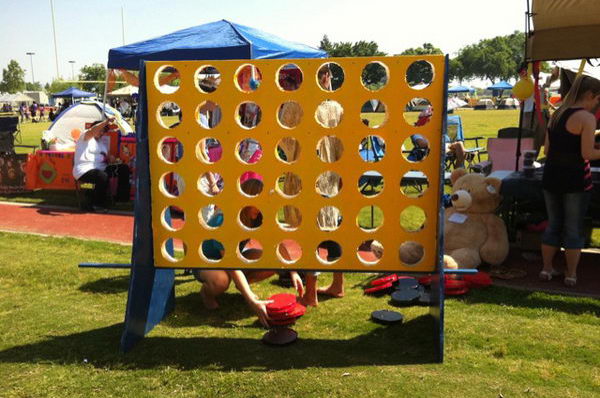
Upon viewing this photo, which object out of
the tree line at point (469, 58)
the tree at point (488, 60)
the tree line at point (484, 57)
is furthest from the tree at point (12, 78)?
the tree at point (488, 60)

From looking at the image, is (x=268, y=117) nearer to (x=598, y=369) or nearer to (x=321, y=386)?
(x=321, y=386)

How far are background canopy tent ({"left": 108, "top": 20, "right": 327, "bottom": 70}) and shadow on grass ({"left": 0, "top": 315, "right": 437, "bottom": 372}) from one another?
4783 mm

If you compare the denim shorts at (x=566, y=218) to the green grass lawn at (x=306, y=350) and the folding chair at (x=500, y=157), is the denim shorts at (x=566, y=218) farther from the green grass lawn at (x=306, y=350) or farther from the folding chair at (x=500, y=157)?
the folding chair at (x=500, y=157)

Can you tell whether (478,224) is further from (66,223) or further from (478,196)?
(66,223)

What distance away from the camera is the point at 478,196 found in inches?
225

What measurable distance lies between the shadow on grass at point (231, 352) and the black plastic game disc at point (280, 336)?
42 mm

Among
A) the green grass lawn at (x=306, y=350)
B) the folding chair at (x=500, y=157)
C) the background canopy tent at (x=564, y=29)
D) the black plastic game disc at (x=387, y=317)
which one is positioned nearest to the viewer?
the green grass lawn at (x=306, y=350)

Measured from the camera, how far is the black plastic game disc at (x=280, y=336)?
12.7 ft

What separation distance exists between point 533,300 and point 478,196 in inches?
52.2

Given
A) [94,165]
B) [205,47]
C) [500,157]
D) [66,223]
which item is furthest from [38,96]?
[500,157]

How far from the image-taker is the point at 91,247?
674 centimetres

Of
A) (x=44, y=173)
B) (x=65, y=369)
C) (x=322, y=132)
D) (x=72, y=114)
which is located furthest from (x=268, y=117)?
(x=72, y=114)

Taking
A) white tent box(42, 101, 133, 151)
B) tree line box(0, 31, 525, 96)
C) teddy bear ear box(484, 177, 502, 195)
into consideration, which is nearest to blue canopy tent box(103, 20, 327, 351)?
teddy bear ear box(484, 177, 502, 195)

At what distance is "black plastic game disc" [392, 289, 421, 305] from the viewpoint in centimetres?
465
